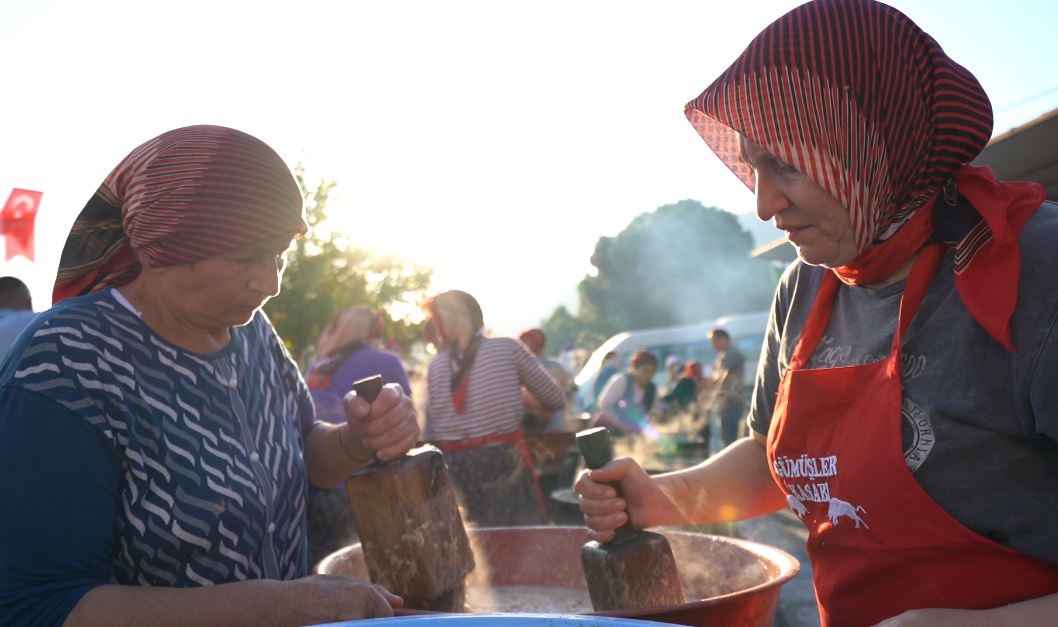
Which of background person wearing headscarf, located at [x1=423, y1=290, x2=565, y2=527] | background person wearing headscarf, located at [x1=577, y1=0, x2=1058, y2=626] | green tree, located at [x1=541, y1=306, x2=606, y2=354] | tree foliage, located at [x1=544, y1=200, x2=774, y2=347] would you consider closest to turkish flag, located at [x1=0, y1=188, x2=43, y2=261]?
background person wearing headscarf, located at [x1=423, y1=290, x2=565, y2=527]

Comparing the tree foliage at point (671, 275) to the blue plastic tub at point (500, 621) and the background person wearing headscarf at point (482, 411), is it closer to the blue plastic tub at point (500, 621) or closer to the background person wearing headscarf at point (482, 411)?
the background person wearing headscarf at point (482, 411)

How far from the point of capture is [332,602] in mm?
1409

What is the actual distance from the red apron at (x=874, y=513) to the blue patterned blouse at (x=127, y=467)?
1.10 metres

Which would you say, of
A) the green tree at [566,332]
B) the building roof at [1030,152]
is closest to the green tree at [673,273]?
the green tree at [566,332]

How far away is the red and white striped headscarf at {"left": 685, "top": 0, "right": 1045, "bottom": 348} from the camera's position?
1450mm

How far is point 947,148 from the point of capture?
1441mm

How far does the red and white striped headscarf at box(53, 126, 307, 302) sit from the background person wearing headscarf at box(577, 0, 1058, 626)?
36.7 inches

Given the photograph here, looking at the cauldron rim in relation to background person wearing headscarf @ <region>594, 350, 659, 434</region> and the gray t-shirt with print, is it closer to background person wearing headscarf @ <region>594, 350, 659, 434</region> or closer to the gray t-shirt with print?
the gray t-shirt with print

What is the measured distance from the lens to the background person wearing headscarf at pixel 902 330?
49.2 inches

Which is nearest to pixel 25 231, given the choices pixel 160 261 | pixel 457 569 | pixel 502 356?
pixel 502 356

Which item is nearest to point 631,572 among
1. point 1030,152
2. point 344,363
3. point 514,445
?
point 514,445

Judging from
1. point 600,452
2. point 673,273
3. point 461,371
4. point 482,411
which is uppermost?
point 600,452

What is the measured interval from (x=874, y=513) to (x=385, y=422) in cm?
104

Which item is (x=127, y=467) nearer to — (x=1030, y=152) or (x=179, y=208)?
(x=179, y=208)
